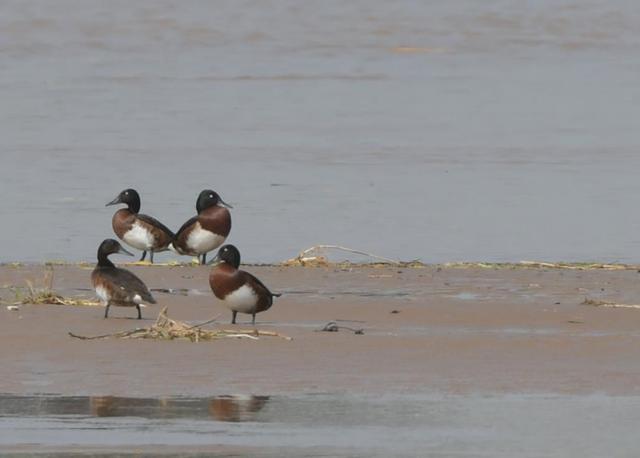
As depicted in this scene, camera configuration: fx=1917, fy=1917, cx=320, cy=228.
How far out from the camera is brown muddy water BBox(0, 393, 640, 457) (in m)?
8.01

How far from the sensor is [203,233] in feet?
46.6

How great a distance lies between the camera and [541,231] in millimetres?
16172

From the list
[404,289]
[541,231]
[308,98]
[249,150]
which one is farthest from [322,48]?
[404,289]

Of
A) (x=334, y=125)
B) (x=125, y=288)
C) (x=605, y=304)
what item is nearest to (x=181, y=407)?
(x=125, y=288)

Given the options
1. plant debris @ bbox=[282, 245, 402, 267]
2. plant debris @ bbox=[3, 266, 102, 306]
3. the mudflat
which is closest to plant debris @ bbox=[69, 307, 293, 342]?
the mudflat

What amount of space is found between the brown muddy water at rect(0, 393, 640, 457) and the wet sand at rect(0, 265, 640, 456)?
0.01 metres

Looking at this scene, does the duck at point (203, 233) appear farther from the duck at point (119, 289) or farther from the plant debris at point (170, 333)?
the plant debris at point (170, 333)

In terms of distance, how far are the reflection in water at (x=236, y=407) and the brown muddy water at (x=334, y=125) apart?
18.3 ft

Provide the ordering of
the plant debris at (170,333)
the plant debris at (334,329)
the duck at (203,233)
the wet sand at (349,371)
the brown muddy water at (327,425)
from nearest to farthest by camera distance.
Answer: the brown muddy water at (327,425)
the wet sand at (349,371)
the plant debris at (170,333)
the plant debris at (334,329)
the duck at (203,233)

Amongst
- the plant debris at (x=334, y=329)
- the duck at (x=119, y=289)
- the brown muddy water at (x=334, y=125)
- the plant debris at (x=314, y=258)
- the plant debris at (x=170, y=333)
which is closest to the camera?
the plant debris at (x=170, y=333)

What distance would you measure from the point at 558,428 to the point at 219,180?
35.2ft

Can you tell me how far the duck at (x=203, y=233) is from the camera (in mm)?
14227

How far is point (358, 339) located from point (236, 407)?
206cm

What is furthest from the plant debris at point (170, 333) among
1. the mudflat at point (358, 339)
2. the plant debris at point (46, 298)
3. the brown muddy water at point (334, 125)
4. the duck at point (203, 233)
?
the brown muddy water at point (334, 125)
